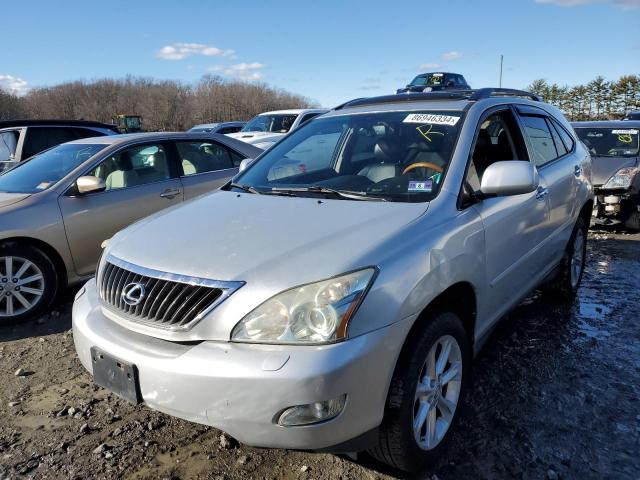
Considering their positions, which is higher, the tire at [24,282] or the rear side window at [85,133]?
the rear side window at [85,133]

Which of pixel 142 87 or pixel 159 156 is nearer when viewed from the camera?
pixel 159 156

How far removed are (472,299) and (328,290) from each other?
1038mm

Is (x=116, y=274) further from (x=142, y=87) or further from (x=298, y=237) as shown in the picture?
(x=142, y=87)

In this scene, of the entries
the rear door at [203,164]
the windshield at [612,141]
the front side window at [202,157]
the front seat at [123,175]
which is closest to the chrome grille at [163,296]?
the front seat at [123,175]

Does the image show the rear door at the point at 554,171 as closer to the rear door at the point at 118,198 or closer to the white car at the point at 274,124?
the rear door at the point at 118,198

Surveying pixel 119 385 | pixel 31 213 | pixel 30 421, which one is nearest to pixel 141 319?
pixel 119 385

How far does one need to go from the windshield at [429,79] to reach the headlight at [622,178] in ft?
34.5

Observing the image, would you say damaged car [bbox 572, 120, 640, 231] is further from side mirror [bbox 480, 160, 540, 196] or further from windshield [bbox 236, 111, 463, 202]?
side mirror [bbox 480, 160, 540, 196]

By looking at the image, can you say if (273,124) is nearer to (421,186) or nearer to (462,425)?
(421,186)

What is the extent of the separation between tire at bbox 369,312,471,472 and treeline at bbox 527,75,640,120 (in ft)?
137

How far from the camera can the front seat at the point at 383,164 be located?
2955mm

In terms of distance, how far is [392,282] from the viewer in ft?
6.53

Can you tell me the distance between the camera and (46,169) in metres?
4.98

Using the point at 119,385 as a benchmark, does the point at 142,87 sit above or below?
above
